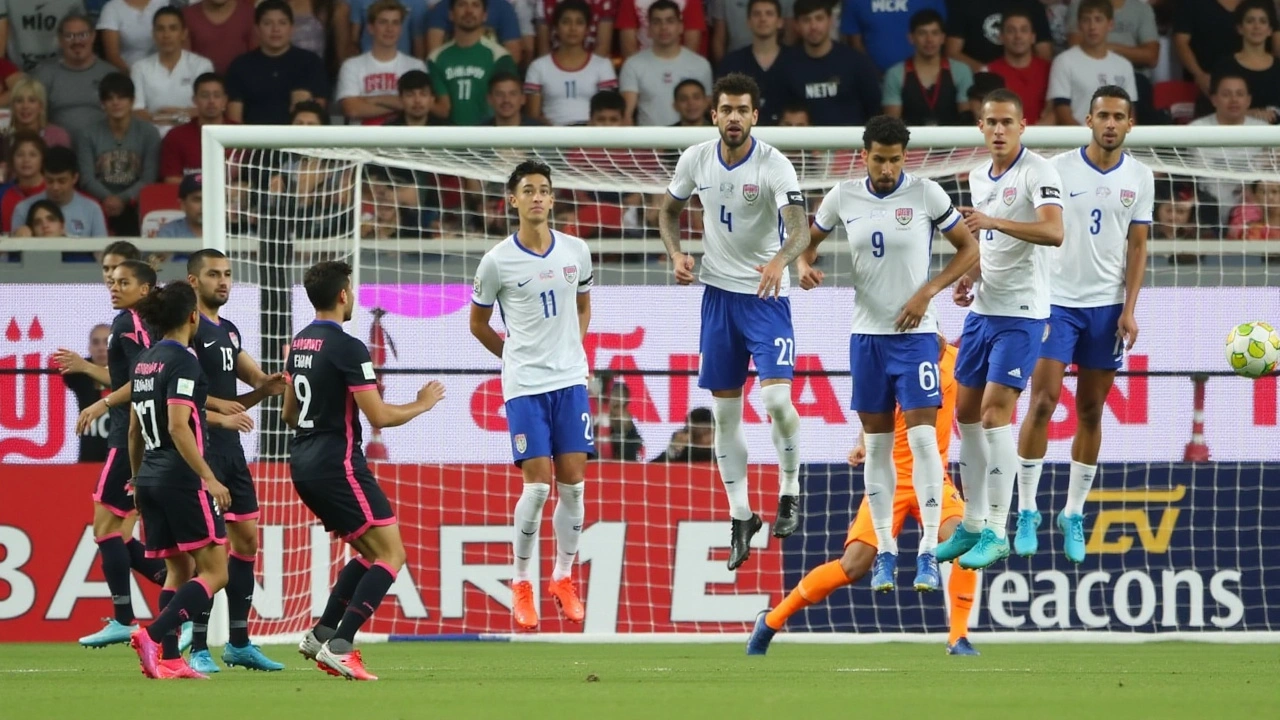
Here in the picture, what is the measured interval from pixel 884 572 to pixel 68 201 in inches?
301

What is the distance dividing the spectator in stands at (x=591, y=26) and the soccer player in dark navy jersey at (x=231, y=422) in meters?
6.45

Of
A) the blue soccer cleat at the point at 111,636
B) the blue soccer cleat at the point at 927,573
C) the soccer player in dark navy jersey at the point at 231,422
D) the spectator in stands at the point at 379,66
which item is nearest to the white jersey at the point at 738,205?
the blue soccer cleat at the point at 927,573

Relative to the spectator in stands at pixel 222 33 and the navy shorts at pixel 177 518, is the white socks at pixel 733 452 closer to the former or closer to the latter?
the navy shorts at pixel 177 518

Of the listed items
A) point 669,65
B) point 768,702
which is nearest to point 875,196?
point 768,702

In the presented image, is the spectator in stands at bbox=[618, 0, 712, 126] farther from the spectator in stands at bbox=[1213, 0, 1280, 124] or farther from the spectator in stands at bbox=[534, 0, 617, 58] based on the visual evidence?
the spectator in stands at bbox=[1213, 0, 1280, 124]

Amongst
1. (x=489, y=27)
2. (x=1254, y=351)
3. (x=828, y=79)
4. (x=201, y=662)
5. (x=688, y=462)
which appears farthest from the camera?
(x=489, y=27)

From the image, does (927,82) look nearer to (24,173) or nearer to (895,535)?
(895,535)

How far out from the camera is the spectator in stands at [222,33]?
52.7 feet

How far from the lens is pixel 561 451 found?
10.6m

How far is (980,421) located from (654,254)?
3785 mm

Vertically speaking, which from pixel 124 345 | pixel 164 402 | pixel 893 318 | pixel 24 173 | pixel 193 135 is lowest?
pixel 164 402

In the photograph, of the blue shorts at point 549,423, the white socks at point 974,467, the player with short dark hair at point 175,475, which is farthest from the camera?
the blue shorts at point 549,423

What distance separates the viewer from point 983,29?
640 inches

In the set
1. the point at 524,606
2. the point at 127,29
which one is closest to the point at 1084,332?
the point at 524,606
